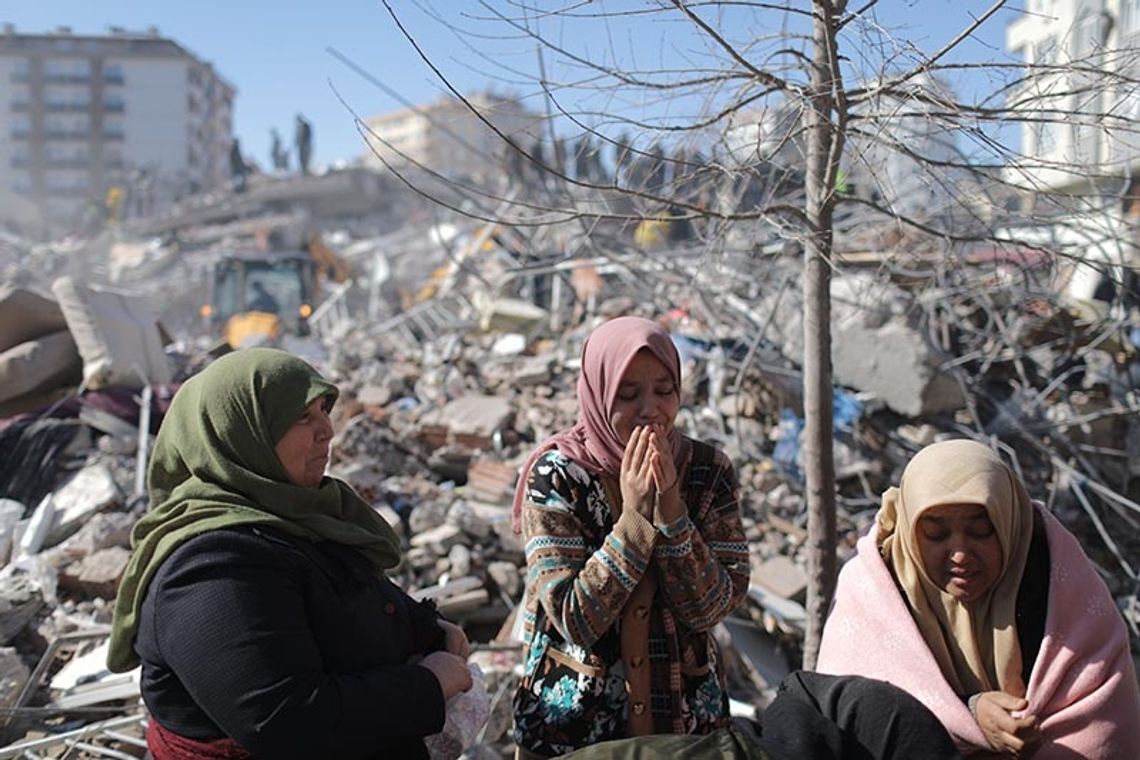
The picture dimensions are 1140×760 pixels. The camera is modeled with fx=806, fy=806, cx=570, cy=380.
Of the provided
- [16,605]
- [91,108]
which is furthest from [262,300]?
[91,108]

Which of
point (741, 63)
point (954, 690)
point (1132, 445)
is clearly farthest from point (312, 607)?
point (1132, 445)

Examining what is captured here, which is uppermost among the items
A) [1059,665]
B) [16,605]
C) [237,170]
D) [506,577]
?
[237,170]

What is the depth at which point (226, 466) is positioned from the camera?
1.53 metres

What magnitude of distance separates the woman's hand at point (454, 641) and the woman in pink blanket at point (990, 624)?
0.82 m

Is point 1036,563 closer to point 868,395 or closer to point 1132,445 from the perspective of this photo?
point 868,395

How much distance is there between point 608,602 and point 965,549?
2.46 ft

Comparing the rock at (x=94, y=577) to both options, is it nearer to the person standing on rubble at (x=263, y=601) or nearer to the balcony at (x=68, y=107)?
the person standing on rubble at (x=263, y=601)

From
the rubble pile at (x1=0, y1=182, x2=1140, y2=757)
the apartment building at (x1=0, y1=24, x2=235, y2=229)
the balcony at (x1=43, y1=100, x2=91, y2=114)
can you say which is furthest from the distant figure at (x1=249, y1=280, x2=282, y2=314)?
the balcony at (x1=43, y1=100, x2=91, y2=114)

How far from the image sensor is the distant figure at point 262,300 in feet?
48.5

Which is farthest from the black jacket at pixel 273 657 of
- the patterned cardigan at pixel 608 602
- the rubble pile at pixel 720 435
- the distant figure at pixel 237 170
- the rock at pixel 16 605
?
the distant figure at pixel 237 170

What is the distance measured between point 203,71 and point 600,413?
65.0m

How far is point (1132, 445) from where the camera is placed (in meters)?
5.76

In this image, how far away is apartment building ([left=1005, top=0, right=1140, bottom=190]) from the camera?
1.99m

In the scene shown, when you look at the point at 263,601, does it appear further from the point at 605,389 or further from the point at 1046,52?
the point at 1046,52
